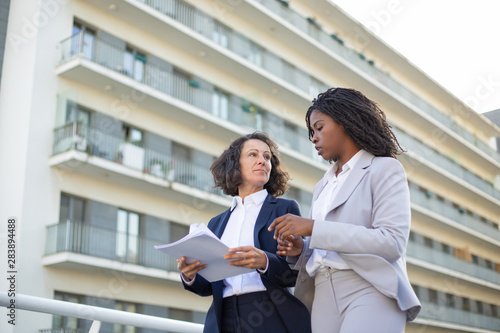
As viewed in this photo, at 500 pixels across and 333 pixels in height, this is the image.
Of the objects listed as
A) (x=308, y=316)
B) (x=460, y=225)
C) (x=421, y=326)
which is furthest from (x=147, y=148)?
(x=460, y=225)

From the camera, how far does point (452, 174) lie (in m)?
35.2

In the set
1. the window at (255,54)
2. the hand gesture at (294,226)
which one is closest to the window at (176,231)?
the window at (255,54)

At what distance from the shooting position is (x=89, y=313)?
10.4 feet

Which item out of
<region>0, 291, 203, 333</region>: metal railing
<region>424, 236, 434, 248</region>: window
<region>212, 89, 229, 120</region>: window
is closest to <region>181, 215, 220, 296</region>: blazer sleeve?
<region>0, 291, 203, 333</region>: metal railing

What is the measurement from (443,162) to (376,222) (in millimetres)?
33966

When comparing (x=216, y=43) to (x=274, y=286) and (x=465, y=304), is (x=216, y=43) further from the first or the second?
(x=465, y=304)

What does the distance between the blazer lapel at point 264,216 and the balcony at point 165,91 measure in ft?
47.4

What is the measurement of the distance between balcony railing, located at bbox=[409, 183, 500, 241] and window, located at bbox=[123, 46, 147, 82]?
16716 millimetres

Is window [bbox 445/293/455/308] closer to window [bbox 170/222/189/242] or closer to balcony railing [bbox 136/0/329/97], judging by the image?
balcony railing [bbox 136/0/329/97]

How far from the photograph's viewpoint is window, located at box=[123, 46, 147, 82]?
1862 centimetres

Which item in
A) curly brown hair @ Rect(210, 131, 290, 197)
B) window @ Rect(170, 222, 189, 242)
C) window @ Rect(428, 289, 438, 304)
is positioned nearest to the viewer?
curly brown hair @ Rect(210, 131, 290, 197)

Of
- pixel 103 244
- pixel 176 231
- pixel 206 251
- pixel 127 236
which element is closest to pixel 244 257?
pixel 206 251

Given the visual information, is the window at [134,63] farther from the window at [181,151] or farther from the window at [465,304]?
the window at [465,304]

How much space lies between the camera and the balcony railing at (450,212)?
31953 millimetres
